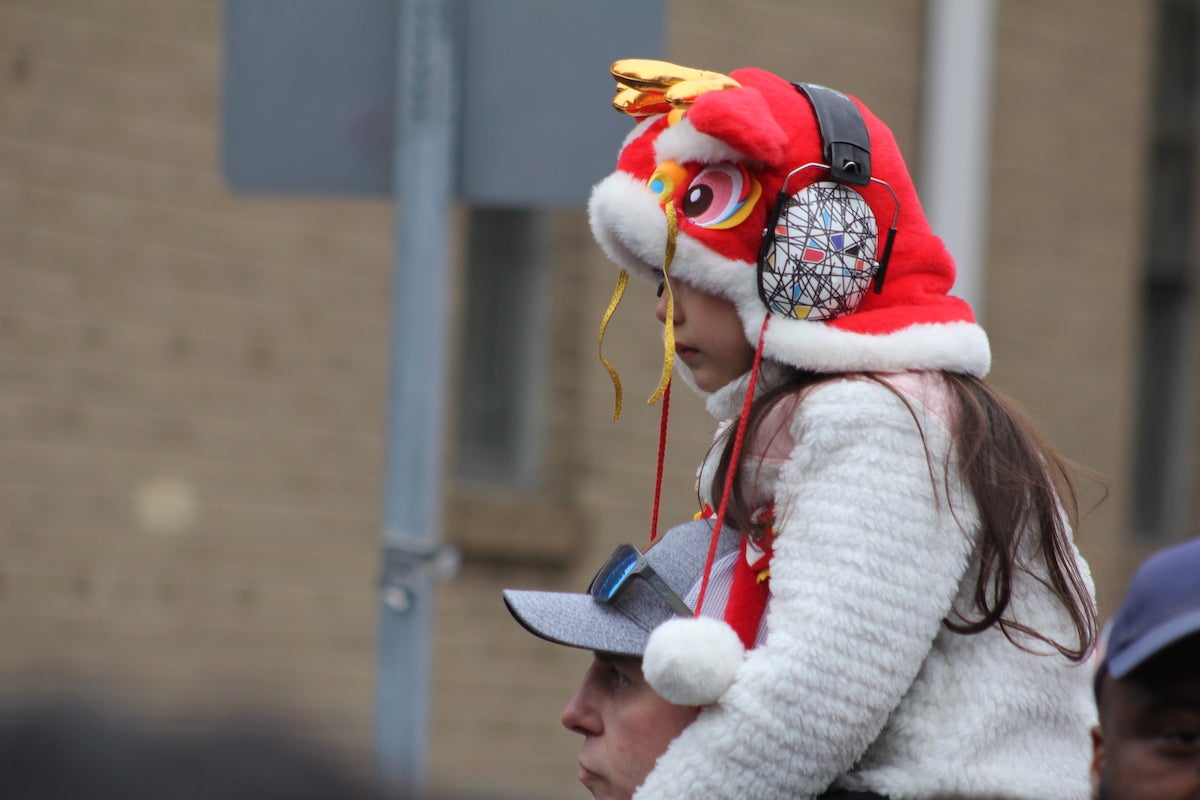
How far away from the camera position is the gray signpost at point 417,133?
278 centimetres

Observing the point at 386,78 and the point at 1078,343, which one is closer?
the point at 386,78

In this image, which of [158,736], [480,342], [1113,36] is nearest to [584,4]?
[158,736]

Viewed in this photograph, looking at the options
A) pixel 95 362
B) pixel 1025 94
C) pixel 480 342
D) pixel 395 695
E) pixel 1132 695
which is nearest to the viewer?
pixel 1132 695

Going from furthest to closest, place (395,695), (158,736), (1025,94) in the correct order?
(1025,94), (395,695), (158,736)

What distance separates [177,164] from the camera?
18.0ft

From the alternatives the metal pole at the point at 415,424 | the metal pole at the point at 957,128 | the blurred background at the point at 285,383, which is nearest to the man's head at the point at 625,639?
the metal pole at the point at 415,424

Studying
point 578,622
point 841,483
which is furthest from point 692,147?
point 578,622

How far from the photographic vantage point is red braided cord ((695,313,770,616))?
2.05m

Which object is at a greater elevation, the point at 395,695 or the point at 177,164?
the point at 177,164

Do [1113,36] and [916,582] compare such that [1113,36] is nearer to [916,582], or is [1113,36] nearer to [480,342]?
[480,342]

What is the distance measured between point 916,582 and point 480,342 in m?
4.79

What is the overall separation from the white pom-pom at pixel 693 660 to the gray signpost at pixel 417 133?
0.89 metres

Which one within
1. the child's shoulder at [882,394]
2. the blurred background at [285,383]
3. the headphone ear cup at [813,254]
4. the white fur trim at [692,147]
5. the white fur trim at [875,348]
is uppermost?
the white fur trim at [692,147]

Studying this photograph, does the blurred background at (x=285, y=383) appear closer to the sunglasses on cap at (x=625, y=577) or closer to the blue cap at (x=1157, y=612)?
the sunglasses on cap at (x=625, y=577)
